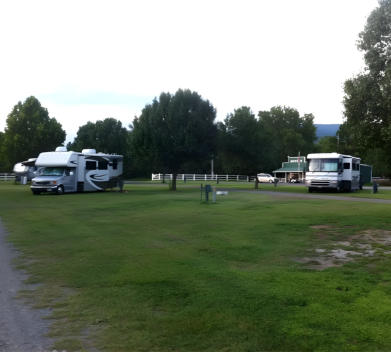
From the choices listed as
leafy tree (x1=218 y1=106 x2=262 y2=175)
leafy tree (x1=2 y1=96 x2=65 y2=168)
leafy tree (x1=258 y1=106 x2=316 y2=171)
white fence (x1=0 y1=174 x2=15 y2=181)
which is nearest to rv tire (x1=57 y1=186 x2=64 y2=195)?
leafy tree (x1=218 y1=106 x2=262 y2=175)

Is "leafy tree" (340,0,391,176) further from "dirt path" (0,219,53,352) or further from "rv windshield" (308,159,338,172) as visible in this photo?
"rv windshield" (308,159,338,172)

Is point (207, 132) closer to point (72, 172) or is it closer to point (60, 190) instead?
point (72, 172)

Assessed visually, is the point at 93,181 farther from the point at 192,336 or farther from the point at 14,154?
the point at 14,154

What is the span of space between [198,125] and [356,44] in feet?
72.7

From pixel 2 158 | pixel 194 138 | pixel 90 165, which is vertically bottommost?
pixel 90 165

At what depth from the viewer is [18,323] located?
4.96 meters

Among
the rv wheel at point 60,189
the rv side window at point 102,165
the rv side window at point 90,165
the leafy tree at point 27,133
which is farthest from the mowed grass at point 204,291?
the leafy tree at point 27,133

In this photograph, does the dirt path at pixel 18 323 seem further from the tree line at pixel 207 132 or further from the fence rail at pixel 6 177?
the fence rail at pixel 6 177

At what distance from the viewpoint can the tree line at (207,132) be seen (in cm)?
1677

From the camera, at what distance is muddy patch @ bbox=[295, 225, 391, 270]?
8266 mm

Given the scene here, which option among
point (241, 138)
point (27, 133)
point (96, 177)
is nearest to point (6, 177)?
point (27, 133)

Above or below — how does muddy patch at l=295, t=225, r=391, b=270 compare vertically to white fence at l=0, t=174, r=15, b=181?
below

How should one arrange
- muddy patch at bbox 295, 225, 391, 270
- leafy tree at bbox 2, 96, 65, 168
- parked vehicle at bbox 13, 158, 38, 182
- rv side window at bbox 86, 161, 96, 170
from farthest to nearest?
leafy tree at bbox 2, 96, 65, 168 → parked vehicle at bbox 13, 158, 38, 182 → rv side window at bbox 86, 161, 96, 170 → muddy patch at bbox 295, 225, 391, 270

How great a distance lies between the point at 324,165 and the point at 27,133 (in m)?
47.7
